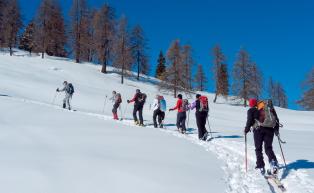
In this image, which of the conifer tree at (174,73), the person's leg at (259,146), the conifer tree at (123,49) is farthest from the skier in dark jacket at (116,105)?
the conifer tree at (123,49)

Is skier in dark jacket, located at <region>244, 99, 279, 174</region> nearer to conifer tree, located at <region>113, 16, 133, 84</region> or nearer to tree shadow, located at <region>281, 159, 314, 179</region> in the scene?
tree shadow, located at <region>281, 159, 314, 179</region>

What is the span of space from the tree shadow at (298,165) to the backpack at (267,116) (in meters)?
1.24

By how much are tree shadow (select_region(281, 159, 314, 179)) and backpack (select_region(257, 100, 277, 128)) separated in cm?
124

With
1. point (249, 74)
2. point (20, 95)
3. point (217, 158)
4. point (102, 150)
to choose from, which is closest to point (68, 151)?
point (102, 150)

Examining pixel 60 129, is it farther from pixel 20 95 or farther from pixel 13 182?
pixel 20 95

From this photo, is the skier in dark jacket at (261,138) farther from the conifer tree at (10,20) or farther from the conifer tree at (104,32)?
the conifer tree at (10,20)

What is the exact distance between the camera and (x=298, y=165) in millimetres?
10336

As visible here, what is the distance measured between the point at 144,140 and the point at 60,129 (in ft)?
9.02

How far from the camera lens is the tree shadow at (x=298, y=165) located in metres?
9.54

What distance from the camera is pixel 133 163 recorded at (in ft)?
27.4

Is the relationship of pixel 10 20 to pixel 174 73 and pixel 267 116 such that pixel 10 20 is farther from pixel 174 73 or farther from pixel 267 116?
pixel 267 116

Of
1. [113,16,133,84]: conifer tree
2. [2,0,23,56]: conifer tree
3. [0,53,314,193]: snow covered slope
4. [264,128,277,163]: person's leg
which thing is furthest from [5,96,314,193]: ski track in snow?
[2,0,23,56]: conifer tree

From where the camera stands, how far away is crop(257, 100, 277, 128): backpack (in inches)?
368

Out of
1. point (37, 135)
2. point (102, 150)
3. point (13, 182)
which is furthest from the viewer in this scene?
point (37, 135)
